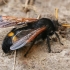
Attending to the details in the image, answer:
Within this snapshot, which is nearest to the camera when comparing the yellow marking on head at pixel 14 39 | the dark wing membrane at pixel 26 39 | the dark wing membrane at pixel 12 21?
the dark wing membrane at pixel 26 39

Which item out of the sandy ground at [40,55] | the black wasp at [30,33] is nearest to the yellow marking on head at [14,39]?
the black wasp at [30,33]

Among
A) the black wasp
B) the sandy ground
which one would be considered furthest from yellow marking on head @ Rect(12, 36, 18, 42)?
the sandy ground

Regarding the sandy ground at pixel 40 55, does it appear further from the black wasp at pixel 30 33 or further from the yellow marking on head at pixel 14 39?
the yellow marking on head at pixel 14 39

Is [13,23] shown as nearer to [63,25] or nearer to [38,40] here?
[38,40]

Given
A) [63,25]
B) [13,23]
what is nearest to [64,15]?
[63,25]

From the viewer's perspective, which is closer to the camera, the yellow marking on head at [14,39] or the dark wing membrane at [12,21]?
the yellow marking on head at [14,39]

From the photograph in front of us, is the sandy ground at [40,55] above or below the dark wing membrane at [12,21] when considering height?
below

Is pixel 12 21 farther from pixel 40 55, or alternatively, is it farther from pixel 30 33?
pixel 40 55

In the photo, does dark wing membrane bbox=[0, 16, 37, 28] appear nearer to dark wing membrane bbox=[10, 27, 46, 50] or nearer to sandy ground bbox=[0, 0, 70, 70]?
sandy ground bbox=[0, 0, 70, 70]
